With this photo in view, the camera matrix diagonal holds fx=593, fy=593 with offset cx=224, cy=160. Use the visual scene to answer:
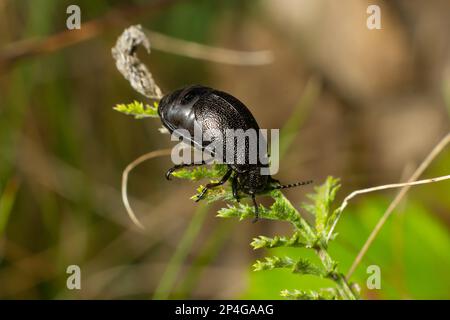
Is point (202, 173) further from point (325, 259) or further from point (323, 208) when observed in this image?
point (325, 259)

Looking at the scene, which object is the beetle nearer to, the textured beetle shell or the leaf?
the textured beetle shell

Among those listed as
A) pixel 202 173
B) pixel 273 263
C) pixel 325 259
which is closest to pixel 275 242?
pixel 273 263

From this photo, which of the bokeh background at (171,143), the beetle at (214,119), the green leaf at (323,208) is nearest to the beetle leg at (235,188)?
the beetle at (214,119)

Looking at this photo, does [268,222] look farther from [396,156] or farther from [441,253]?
[441,253]

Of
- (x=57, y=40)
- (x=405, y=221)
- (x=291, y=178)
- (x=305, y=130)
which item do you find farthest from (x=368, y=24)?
(x=57, y=40)

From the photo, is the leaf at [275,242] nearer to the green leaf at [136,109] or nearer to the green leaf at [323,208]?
the green leaf at [323,208]

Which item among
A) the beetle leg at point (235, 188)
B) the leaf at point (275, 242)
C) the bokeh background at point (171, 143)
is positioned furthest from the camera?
the bokeh background at point (171, 143)

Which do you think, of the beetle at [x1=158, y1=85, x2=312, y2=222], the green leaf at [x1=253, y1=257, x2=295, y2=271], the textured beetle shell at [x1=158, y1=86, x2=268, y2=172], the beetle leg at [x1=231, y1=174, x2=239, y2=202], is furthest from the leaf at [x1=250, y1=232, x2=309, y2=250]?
the textured beetle shell at [x1=158, y1=86, x2=268, y2=172]
